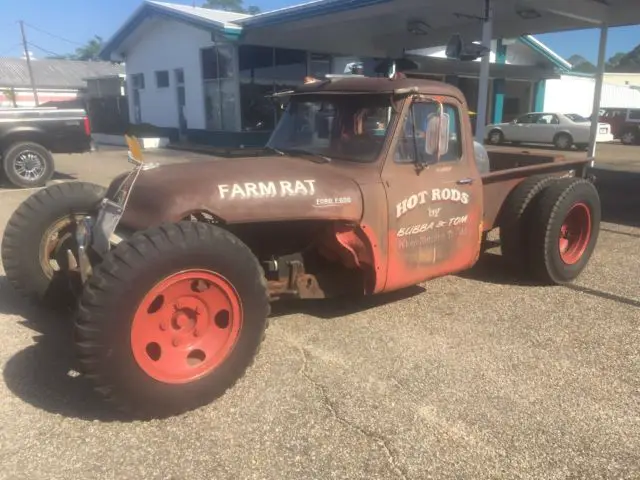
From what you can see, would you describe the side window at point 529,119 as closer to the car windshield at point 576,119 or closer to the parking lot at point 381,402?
the car windshield at point 576,119

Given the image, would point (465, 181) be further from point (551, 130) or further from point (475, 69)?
point (551, 130)

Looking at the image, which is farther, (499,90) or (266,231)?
(499,90)

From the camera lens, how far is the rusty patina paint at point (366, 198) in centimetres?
358

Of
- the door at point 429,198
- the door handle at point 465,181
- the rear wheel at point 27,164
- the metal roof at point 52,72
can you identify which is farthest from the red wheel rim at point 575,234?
the metal roof at point 52,72

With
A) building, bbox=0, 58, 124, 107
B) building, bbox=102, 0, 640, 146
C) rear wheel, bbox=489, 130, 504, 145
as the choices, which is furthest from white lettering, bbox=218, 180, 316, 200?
building, bbox=0, 58, 124, 107

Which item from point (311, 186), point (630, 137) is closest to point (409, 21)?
point (311, 186)

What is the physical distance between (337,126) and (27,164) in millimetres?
9853

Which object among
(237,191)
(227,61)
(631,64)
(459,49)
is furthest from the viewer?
(631,64)

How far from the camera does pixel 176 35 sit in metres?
22.5

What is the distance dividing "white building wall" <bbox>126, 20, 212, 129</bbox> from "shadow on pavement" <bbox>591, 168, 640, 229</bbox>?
584 inches

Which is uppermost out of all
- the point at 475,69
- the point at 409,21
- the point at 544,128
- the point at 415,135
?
the point at 409,21

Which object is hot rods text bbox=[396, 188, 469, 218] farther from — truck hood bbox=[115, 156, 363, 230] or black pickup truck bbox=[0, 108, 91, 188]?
black pickup truck bbox=[0, 108, 91, 188]

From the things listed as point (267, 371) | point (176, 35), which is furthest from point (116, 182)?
point (176, 35)

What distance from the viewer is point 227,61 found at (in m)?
20.5
